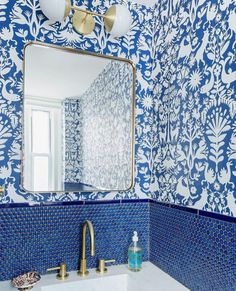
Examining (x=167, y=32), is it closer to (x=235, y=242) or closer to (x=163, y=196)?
(x=163, y=196)

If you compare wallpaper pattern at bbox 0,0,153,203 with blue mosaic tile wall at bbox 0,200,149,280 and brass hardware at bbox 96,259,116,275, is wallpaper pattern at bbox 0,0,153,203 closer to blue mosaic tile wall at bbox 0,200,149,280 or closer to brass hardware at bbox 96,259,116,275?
blue mosaic tile wall at bbox 0,200,149,280

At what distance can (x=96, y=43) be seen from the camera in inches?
60.4

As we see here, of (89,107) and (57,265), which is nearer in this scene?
(57,265)

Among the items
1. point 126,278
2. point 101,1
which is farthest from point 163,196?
point 101,1

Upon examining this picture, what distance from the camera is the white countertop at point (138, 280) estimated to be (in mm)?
1270

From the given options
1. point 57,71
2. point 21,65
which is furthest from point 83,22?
point 21,65

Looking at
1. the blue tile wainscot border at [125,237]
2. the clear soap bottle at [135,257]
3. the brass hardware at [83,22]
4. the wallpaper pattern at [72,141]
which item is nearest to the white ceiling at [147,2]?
the brass hardware at [83,22]

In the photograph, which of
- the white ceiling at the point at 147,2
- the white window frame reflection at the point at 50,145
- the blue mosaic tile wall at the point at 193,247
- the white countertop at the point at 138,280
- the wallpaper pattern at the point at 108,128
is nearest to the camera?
the blue mosaic tile wall at the point at 193,247

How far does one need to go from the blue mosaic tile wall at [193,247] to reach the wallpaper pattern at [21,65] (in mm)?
242

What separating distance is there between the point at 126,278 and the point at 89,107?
88cm

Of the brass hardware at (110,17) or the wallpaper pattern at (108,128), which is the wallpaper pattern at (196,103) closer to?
the wallpaper pattern at (108,128)

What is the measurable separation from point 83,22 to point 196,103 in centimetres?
71

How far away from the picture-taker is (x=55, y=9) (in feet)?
4.33

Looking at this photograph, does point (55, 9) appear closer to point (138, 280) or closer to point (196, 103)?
point (196, 103)
